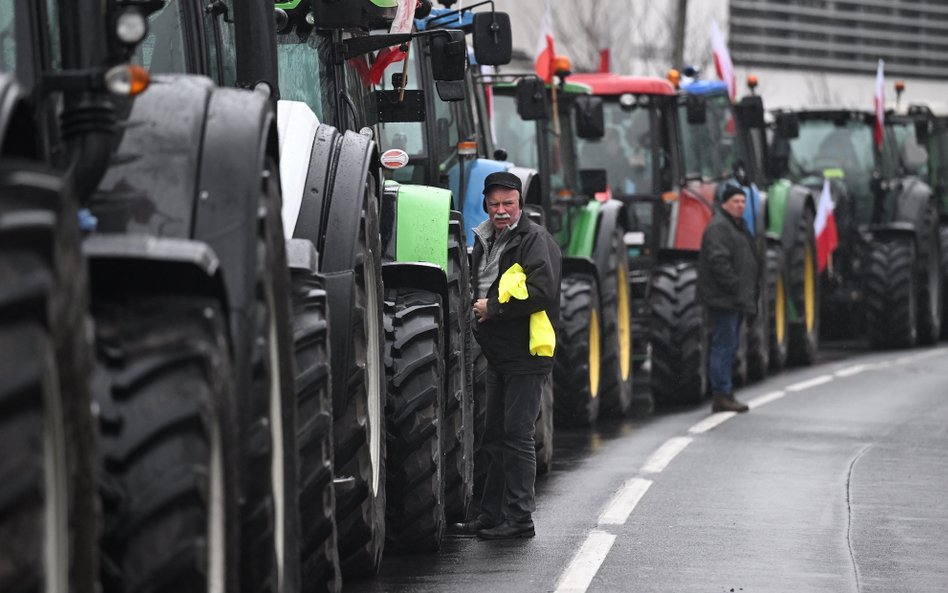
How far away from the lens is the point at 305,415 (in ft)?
22.9

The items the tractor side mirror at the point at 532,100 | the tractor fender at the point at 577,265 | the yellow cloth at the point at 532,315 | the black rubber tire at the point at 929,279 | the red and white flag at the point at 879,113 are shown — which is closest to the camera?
the yellow cloth at the point at 532,315

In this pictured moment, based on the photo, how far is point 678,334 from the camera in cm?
1789

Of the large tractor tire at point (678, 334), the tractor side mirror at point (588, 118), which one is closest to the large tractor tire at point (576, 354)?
the tractor side mirror at point (588, 118)

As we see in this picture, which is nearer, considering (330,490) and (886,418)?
(330,490)

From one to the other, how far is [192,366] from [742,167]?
1600 centimetres

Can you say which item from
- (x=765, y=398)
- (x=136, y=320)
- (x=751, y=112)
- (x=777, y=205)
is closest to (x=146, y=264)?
(x=136, y=320)

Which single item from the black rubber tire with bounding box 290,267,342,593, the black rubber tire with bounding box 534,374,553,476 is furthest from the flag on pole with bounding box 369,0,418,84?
the black rubber tire with bounding box 290,267,342,593

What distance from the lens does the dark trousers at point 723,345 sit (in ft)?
56.1

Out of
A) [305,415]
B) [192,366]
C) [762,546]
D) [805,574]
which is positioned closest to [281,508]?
[305,415]

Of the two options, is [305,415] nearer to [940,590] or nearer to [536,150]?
[940,590]

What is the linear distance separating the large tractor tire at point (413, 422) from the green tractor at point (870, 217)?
49.1 ft

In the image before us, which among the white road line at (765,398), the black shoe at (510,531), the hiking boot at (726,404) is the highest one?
the black shoe at (510,531)

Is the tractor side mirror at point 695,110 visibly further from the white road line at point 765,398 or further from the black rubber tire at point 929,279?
the black rubber tire at point 929,279

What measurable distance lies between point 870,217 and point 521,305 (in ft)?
48.9
